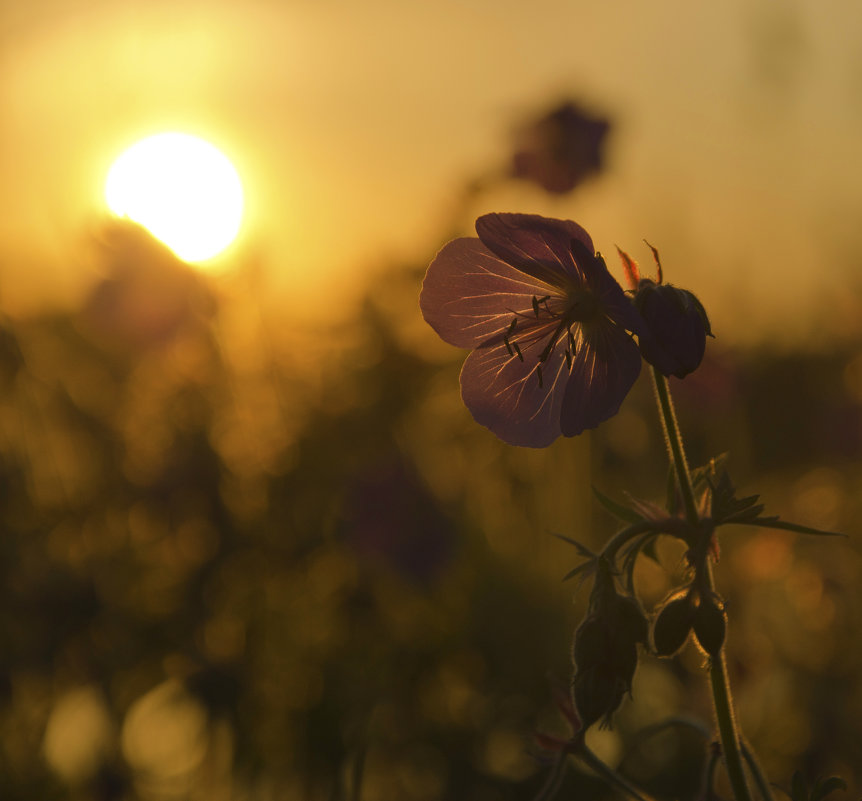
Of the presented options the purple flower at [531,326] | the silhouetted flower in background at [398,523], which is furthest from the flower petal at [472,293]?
the silhouetted flower in background at [398,523]

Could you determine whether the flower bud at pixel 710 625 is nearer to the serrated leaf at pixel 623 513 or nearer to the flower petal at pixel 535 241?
the serrated leaf at pixel 623 513

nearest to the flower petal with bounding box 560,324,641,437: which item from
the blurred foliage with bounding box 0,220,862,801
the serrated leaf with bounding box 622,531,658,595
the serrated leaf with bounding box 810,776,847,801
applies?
the serrated leaf with bounding box 622,531,658,595

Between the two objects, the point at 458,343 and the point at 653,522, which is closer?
the point at 653,522

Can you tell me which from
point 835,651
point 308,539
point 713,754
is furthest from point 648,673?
point 713,754

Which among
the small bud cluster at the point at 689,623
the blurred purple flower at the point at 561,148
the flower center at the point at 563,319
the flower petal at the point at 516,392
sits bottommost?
the small bud cluster at the point at 689,623

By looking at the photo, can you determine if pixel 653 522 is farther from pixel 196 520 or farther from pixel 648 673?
pixel 196 520
